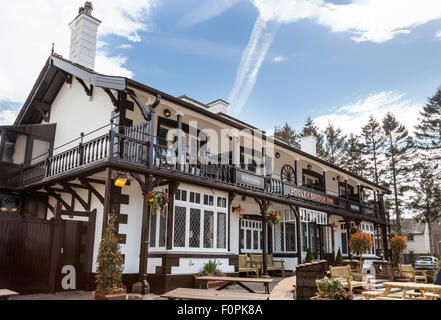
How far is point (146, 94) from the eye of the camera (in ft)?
35.7

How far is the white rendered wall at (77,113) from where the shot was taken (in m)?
12.2

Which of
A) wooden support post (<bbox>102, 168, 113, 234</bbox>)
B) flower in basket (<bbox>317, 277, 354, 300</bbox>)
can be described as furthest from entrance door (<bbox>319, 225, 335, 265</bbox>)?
flower in basket (<bbox>317, 277, 354, 300</bbox>)

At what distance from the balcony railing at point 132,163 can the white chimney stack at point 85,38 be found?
3.07 meters

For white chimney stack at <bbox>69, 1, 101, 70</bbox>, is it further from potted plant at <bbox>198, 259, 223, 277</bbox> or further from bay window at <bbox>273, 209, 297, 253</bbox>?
bay window at <bbox>273, 209, 297, 253</bbox>

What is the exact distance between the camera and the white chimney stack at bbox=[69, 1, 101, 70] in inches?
513

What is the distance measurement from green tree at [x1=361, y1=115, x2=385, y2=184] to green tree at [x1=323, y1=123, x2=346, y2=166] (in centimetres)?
246

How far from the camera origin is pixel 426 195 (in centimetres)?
3475

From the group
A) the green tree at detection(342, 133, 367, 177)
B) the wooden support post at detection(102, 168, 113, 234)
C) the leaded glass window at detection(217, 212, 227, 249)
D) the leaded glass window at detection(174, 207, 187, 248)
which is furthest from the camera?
the green tree at detection(342, 133, 367, 177)

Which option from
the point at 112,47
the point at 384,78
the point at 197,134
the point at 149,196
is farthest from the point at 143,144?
the point at 384,78
